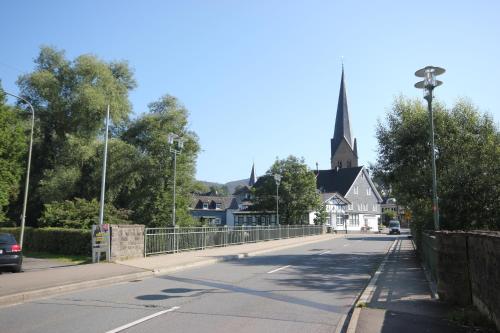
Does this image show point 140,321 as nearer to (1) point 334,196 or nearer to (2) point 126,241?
(2) point 126,241

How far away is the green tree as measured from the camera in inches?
1414

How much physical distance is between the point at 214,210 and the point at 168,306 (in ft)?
257

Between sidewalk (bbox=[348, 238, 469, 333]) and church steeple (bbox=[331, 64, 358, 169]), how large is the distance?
3054 inches

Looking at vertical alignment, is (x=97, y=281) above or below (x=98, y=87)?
below

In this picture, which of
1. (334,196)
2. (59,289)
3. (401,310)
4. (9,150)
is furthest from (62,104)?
(334,196)

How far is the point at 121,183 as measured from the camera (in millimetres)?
36875

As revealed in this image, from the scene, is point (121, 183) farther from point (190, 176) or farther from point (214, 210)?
point (214, 210)

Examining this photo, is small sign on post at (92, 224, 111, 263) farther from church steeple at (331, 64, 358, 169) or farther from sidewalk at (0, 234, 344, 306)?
church steeple at (331, 64, 358, 169)

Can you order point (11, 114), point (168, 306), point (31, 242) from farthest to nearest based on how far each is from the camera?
point (11, 114) → point (31, 242) → point (168, 306)

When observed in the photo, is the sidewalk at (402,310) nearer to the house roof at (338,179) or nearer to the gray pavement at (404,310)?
the gray pavement at (404,310)

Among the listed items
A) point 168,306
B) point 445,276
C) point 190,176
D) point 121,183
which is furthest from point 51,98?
point 445,276

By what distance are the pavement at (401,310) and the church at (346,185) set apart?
56.5 metres

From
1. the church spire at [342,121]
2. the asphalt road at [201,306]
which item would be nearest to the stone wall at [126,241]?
the asphalt road at [201,306]

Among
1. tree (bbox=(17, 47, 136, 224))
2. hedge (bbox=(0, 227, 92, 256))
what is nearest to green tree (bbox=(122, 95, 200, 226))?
tree (bbox=(17, 47, 136, 224))
